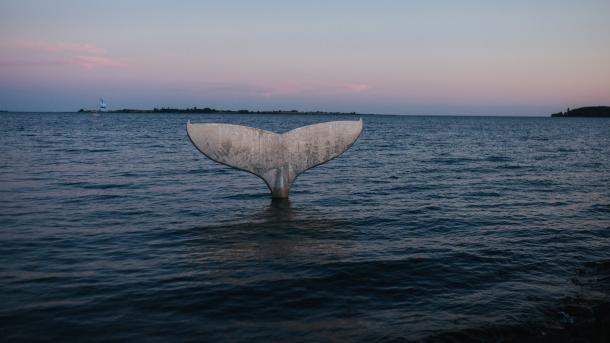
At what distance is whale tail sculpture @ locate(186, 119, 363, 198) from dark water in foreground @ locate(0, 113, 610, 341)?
1.17m

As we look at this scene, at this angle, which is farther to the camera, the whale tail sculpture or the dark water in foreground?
the whale tail sculpture

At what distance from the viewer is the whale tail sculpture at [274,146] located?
1095cm

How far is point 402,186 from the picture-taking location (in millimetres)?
16609

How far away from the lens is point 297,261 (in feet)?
25.7

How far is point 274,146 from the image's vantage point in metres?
11.5

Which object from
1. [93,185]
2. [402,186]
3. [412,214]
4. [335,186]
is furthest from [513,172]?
[93,185]

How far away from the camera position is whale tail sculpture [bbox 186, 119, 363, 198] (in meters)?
11.0

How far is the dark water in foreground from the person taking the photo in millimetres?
5473

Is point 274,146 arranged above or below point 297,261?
above

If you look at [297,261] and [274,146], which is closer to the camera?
[297,261]

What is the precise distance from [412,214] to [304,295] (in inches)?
243

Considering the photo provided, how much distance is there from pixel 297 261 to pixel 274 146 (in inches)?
170

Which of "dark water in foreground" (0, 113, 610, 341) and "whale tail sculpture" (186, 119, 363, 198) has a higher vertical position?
"whale tail sculpture" (186, 119, 363, 198)

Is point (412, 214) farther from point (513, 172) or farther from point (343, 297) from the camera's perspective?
point (513, 172)
